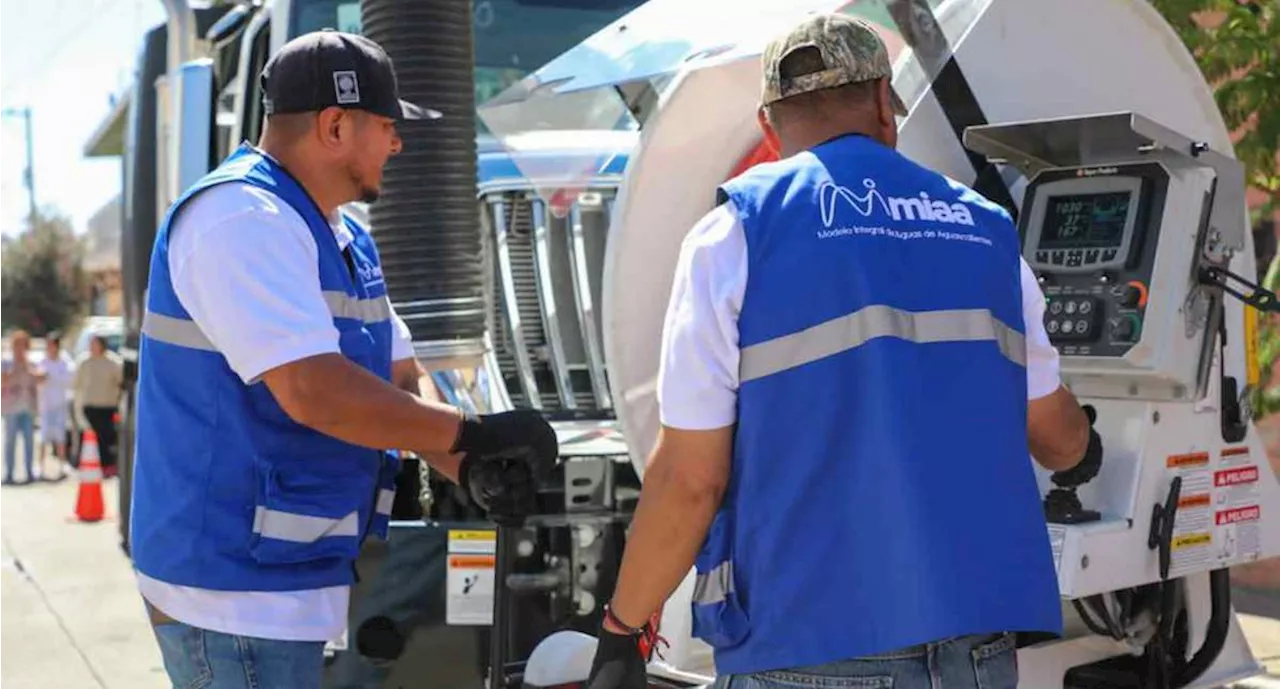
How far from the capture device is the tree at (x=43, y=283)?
4869 cm

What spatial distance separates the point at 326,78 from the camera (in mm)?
2779

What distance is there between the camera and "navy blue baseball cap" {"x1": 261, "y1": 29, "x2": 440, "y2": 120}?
9.12ft

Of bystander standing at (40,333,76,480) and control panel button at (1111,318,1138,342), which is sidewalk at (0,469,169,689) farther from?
control panel button at (1111,318,1138,342)

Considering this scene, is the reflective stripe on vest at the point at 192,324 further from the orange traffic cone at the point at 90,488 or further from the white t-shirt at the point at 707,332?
the orange traffic cone at the point at 90,488

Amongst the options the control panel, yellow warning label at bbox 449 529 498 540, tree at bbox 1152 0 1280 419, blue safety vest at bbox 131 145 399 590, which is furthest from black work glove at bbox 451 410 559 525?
tree at bbox 1152 0 1280 419

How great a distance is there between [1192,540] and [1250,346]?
505 millimetres

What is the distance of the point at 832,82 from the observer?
240 centimetres

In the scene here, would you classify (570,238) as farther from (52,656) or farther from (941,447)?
(52,656)

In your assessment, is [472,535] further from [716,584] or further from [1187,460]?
[716,584]

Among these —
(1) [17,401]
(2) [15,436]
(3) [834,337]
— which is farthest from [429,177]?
(2) [15,436]

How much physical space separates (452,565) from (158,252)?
1.86m

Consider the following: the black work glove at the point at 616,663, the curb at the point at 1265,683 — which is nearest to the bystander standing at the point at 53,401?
the curb at the point at 1265,683

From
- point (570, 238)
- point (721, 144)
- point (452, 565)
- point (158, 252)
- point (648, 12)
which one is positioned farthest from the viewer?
point (570, 238)

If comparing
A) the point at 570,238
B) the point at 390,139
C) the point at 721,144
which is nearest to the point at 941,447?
the point at 390,139
